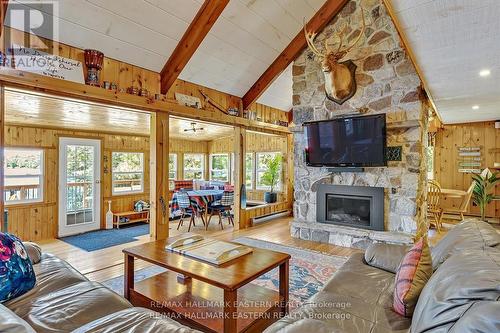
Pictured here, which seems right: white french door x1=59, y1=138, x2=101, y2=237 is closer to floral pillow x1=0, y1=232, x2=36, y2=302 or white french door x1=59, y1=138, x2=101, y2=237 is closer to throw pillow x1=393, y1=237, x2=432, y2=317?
floral pillow x1=0, y1=232, x2=36, y2=302

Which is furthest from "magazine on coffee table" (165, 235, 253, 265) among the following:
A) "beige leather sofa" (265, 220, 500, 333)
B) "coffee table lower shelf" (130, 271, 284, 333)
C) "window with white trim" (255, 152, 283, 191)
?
"window with white trim" (255, 152, 283, 191)

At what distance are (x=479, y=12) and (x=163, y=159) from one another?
3.75 m

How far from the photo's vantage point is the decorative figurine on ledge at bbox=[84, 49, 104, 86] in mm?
3193

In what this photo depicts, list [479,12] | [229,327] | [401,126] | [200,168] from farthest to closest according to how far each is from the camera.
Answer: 1. [200,168]
2. [401,126]
3. [479,12]
4. [229,327]

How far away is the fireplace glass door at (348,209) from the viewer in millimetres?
4359

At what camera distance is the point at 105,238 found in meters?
→ 5.29

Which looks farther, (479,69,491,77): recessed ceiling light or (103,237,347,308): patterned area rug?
(479,69,491,77): recessed ceiling light

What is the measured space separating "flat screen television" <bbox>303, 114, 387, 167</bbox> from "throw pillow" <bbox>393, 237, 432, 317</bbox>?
2.56 metres

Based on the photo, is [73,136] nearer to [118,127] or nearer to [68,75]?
[118,127]

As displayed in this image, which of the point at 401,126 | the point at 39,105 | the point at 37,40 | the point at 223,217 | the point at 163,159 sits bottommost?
the point at 223,217

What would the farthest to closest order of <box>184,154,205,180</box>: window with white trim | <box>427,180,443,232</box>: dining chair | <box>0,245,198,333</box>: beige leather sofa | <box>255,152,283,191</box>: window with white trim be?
<box>184,154,205,180</box>: window with white trim
<box>255,152,283,191</box>: window with white trim
<box>427,180,443,232</box>: dining chair
<box>0,245,198,333</box>: beige leather sofa

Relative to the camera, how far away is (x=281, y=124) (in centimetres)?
667

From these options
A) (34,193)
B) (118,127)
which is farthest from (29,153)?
(118,127)

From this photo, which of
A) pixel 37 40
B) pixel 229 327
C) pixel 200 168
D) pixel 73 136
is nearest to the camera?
pixel 229 327
